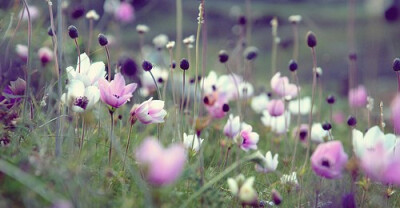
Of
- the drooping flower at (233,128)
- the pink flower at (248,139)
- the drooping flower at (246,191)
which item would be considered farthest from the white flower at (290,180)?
the drooping flower at (246,191)

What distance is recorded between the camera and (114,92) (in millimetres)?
1567

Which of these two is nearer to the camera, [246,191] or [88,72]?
[246,191]

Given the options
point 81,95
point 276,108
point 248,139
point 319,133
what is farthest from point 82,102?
point 319,133

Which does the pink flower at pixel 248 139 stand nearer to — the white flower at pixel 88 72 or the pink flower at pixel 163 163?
the white flower at pixel 88 72

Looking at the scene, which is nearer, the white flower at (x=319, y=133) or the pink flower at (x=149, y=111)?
the pink flower at (x=149, y=111)

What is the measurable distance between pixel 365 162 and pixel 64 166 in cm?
72

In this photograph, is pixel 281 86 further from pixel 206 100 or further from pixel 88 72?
pixel 88 72

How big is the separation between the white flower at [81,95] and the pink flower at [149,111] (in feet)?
0.40

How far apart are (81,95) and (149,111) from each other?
201 mm

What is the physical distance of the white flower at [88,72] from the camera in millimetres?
1690

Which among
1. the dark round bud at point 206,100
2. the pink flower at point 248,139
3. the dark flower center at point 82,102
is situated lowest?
the pink flower at point 248,139

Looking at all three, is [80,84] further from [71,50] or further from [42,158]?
[71,50]

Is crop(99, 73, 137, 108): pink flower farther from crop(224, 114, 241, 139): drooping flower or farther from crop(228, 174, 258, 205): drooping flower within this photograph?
crop(224, 114, 241, 139): drooping flower

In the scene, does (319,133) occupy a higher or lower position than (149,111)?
lower
